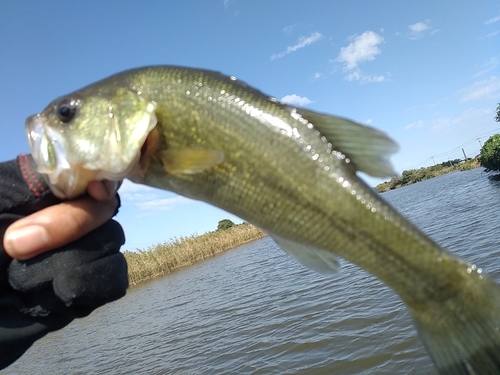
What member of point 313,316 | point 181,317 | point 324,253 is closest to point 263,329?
point 313,316

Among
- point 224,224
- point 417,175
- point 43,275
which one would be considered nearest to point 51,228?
point 43,275

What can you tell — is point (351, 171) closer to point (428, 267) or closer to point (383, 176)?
point (383, 176)

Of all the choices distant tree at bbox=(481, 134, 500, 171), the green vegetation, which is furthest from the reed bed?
the green vegetation

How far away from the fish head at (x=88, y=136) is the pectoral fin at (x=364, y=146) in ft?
3.86

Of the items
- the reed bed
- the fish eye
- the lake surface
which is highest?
the fish eye

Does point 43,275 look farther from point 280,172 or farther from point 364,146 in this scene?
point 364,146

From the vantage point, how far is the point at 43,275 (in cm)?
225

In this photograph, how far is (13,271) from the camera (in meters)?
2.21

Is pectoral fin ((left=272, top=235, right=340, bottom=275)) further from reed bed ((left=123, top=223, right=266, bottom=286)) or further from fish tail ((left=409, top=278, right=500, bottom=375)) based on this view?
reed bed ((left=123, top=223, right=266, bottom=286))

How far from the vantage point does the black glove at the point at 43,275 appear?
2.23m

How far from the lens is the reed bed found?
3584 centimetres

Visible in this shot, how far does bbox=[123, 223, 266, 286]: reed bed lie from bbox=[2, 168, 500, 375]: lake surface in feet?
39.9

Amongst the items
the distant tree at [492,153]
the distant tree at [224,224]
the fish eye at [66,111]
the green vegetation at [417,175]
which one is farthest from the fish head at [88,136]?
the green vegetation at [417,175]

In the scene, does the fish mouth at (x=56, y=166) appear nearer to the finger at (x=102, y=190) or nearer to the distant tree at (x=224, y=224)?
the finger at (x=102, y=190)
